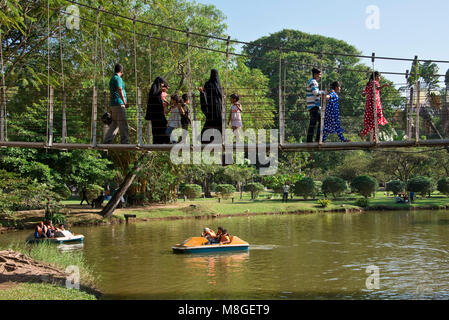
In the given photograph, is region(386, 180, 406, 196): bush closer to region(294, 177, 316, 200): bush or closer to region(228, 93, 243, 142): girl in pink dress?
region(294, 177, 316, 200): bush

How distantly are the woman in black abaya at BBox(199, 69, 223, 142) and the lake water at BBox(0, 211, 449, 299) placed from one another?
422cm

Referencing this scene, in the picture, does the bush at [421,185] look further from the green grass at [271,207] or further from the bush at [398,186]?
the green grass at [271,207]

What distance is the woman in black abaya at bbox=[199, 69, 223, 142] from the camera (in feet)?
34.9

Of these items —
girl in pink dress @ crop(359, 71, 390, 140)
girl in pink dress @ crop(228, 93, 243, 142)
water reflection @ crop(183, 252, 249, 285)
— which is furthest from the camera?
water reflection @ crop(183, 252, 249, 285)

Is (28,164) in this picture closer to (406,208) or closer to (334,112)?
(334,112)

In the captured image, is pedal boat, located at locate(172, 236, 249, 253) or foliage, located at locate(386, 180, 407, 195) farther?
foliage, located at locate(386, 180, 407, 195)

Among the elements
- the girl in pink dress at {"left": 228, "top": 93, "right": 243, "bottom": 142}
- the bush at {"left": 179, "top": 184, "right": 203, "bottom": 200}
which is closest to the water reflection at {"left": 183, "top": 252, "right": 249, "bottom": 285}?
the girl in pink dress at {"left": 228, "top": 93, "right": 243, "bottom": 142}

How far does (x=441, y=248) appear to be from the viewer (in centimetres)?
1886

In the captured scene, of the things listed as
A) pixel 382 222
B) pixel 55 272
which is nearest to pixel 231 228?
pixel 382 222

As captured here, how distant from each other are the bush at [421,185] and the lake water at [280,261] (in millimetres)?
11558

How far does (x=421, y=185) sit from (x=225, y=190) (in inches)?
573

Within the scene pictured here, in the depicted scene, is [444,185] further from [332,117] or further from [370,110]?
[332,117]

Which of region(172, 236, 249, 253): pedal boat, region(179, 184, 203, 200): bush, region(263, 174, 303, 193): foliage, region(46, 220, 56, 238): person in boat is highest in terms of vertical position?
region(263, 174, 303, 193): foliage
